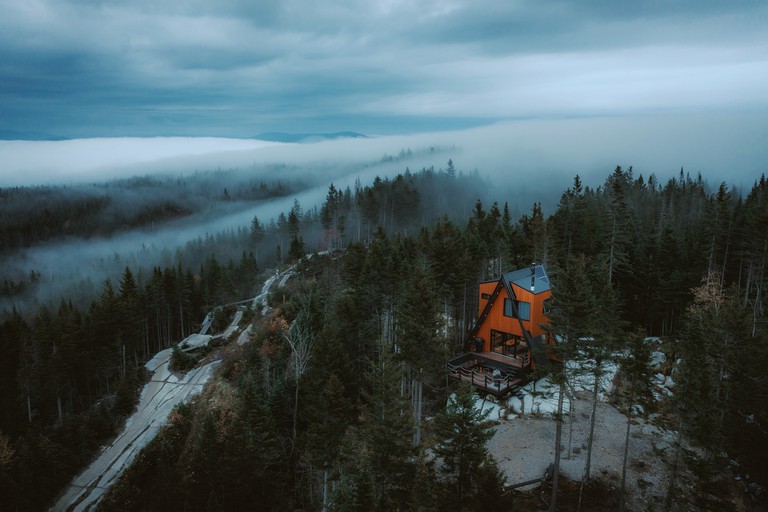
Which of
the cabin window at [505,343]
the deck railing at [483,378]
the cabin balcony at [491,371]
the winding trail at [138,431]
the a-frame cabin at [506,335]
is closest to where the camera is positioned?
the deck railing at [483,378]

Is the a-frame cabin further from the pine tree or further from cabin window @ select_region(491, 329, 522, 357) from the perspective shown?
the pine tree

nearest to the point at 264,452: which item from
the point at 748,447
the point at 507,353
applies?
the point at 507,353

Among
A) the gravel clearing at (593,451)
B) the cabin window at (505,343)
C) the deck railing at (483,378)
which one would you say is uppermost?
the cabin window at (505,343)

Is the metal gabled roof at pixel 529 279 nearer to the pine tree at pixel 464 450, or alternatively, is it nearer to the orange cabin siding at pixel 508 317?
the orange cabin siding at pixel 508 317

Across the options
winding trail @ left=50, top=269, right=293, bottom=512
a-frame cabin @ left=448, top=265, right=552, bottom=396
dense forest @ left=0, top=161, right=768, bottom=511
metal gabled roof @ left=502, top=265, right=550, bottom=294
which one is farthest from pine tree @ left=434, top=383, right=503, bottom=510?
winding trail @ left=50, top=269, right=293, bottom=512

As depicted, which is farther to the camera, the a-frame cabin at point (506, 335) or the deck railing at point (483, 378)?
the a-frame cabin at point (506, 335)

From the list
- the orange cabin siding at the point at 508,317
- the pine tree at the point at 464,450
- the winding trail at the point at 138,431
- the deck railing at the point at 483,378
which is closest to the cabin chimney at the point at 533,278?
the orange cabin siding at the point at 508,317

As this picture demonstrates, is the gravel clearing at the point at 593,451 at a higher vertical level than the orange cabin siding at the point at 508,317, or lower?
lower
